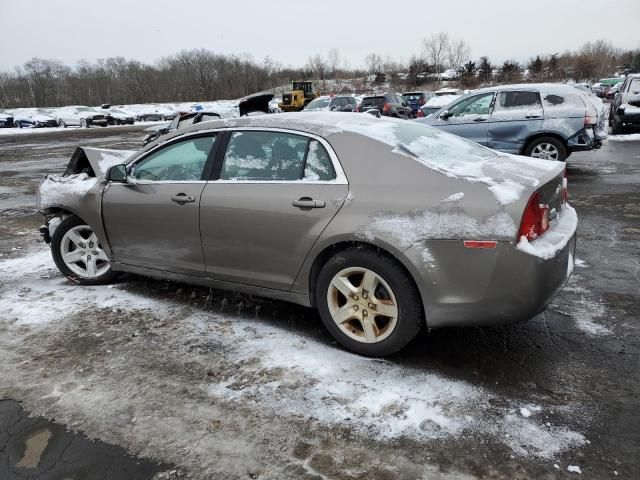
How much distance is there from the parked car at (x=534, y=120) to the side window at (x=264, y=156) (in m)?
7.02

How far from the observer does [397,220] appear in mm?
2945

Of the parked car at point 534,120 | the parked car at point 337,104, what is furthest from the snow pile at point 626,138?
the parked car at point 337,104

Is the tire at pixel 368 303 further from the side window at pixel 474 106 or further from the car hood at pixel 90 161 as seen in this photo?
the side window at pixel 474 106

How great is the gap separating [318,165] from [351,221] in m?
0.49

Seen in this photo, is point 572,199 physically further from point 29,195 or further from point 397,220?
point 29,195

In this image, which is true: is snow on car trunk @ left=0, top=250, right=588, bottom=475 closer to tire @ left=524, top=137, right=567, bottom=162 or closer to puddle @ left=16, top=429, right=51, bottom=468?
puddle @ left=16, top=429, right=51, bottom=468

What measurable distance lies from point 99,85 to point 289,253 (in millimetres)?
96623

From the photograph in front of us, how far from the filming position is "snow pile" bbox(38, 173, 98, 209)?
4484 millimetres

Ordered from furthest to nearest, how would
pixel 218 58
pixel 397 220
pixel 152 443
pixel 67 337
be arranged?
pixel 218 58, pixel 67 337, pixel 397 220, pixel 152 443

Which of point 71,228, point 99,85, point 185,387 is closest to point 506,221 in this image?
point 185,387

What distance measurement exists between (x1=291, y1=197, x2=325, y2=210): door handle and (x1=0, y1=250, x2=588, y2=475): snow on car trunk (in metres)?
0.96

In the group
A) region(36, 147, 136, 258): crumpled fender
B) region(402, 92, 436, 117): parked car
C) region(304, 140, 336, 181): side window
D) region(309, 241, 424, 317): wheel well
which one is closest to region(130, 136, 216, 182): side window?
region(36, 147, 136, 258): crumpled fender

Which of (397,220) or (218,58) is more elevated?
(218,58)

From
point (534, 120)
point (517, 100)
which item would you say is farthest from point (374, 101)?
point (534, 120)
